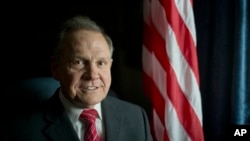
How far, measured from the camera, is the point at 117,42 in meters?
1.99

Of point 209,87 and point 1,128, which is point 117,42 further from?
point 1,128

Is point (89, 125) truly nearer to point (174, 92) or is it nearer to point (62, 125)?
point (62, 125)

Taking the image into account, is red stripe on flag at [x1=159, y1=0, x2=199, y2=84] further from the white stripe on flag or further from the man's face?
the man's face

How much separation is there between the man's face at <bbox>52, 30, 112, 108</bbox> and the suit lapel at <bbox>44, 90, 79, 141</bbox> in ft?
0.30

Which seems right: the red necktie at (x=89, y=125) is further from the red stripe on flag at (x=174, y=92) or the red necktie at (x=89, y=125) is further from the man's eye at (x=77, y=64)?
the red stripe on flag at (x=174, y=92)

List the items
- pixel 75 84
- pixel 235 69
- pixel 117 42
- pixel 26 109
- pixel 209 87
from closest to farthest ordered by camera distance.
Answer: pixel 75 84 → pixel 26 109 → pixel 235 69 → pixel 209 87 → pixel 117 42

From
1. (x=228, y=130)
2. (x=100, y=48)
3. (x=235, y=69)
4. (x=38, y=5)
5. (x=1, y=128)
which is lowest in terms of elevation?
(x=228, y=130)

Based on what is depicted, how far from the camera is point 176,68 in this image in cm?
151

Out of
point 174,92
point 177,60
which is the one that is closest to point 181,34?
point 177,60

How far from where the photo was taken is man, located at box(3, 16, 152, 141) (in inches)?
43.9

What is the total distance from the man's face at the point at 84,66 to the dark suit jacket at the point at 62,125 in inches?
4.5

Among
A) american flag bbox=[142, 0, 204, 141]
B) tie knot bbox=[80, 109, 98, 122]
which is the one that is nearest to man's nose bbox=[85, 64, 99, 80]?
tie knot bbox=[80, 109, 98, 122]

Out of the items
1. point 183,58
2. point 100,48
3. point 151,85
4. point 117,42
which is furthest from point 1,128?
point 117,42

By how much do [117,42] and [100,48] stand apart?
0.86m
